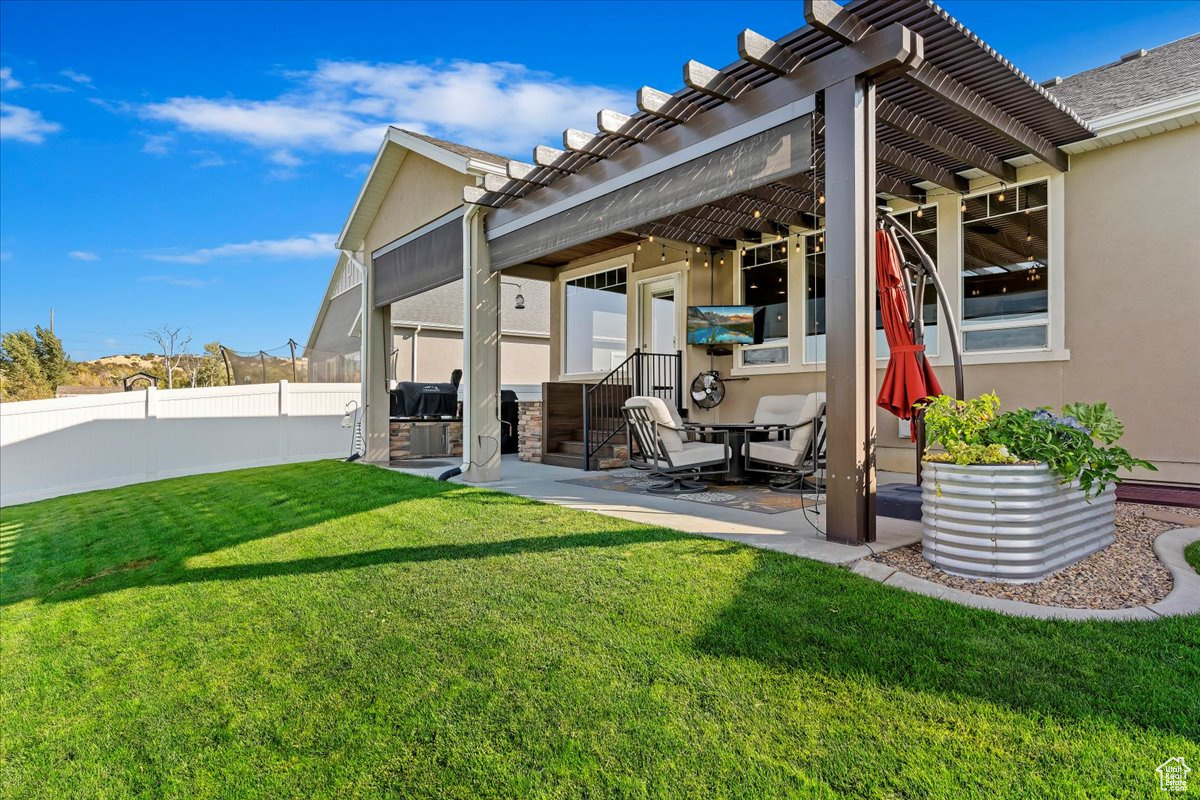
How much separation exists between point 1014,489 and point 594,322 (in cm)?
942

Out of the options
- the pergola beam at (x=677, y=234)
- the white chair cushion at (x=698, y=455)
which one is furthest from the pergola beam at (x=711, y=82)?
the white chair cushion at (x=698, y=455)

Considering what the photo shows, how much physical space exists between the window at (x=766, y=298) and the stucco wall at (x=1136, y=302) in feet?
8.79

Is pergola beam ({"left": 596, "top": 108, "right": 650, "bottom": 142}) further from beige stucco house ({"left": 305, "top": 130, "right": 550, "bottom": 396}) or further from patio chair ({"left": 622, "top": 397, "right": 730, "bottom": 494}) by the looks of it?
beige stucco house ({"left": 305, "top": 130, "right": 550, "bottom": 396})

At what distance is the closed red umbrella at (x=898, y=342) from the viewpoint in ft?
14.4

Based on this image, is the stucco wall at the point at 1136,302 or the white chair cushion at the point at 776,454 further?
the white chair cushion at the point at 776,454

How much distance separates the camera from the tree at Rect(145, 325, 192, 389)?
28.8 metres

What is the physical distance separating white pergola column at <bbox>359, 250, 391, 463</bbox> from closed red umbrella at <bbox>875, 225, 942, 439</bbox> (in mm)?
8209

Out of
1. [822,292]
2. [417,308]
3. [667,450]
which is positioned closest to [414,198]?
[667,450]

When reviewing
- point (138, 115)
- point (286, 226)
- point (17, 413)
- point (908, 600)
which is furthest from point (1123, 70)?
point (286, 226)

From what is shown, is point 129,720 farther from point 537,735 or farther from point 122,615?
point 537,735

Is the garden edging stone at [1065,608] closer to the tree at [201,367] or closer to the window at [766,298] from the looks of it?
the window at [766,298]

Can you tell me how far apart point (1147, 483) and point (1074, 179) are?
9.55 ft

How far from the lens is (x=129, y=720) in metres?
2.65

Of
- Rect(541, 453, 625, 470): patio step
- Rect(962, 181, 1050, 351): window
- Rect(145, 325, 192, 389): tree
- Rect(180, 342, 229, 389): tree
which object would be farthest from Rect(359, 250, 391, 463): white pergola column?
Rect(145, 325, 192, 389): tree
